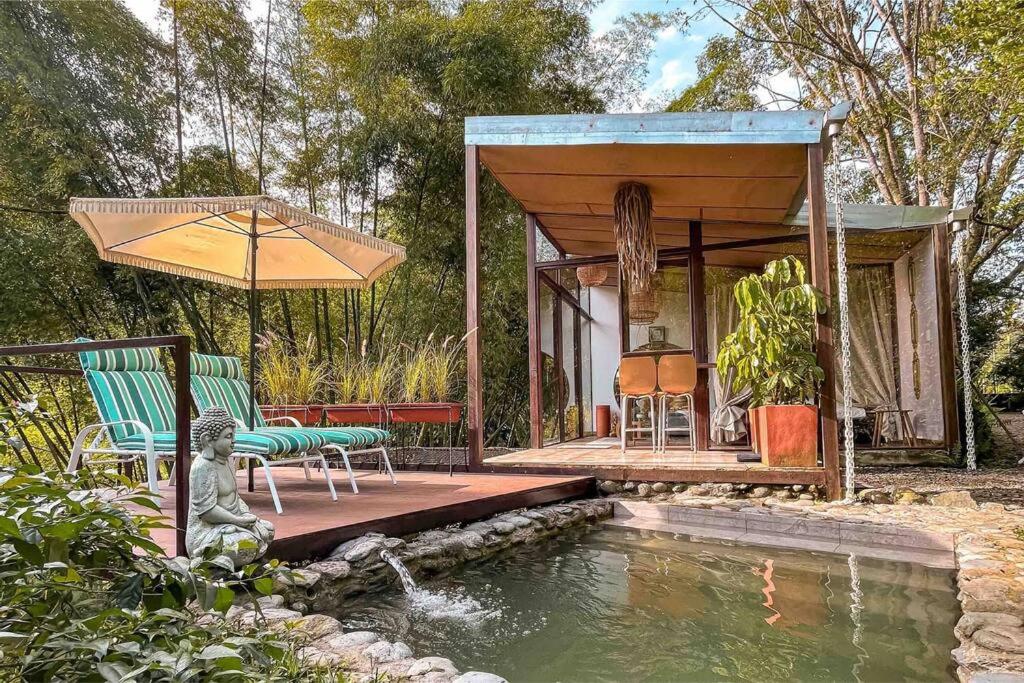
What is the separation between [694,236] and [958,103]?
5315 mm

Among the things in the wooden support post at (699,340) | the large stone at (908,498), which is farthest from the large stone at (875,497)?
the wooden support post at (699,340)

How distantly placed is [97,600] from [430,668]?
81cm

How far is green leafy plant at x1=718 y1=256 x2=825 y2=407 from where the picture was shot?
4418 millimetres

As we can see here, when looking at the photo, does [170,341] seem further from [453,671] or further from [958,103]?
[958,103]

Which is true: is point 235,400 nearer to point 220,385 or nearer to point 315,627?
point 220,385

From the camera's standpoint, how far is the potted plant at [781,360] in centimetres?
443

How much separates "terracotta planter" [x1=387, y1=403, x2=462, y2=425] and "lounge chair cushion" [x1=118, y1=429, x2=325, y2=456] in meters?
1.42

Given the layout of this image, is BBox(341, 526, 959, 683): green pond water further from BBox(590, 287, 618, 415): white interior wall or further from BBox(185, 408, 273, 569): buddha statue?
BBox(590, 287, 618, 415): white interior wall

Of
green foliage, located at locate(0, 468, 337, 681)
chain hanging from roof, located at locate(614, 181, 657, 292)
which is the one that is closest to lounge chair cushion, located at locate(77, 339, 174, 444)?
green foliage, located at locate(0, 468, 337, 681)

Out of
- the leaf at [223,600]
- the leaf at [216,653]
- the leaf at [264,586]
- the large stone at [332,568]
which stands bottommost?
the large stone at [332,568]

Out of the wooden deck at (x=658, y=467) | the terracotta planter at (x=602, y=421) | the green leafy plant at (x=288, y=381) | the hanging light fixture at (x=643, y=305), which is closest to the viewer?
the wooden deck at (x=658, y=467)

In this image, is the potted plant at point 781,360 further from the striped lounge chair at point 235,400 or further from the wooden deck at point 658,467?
the striped lounge chair at point 235,400

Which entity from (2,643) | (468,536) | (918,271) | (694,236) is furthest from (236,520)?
(918,271)

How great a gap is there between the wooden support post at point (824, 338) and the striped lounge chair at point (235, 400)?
2963mm
